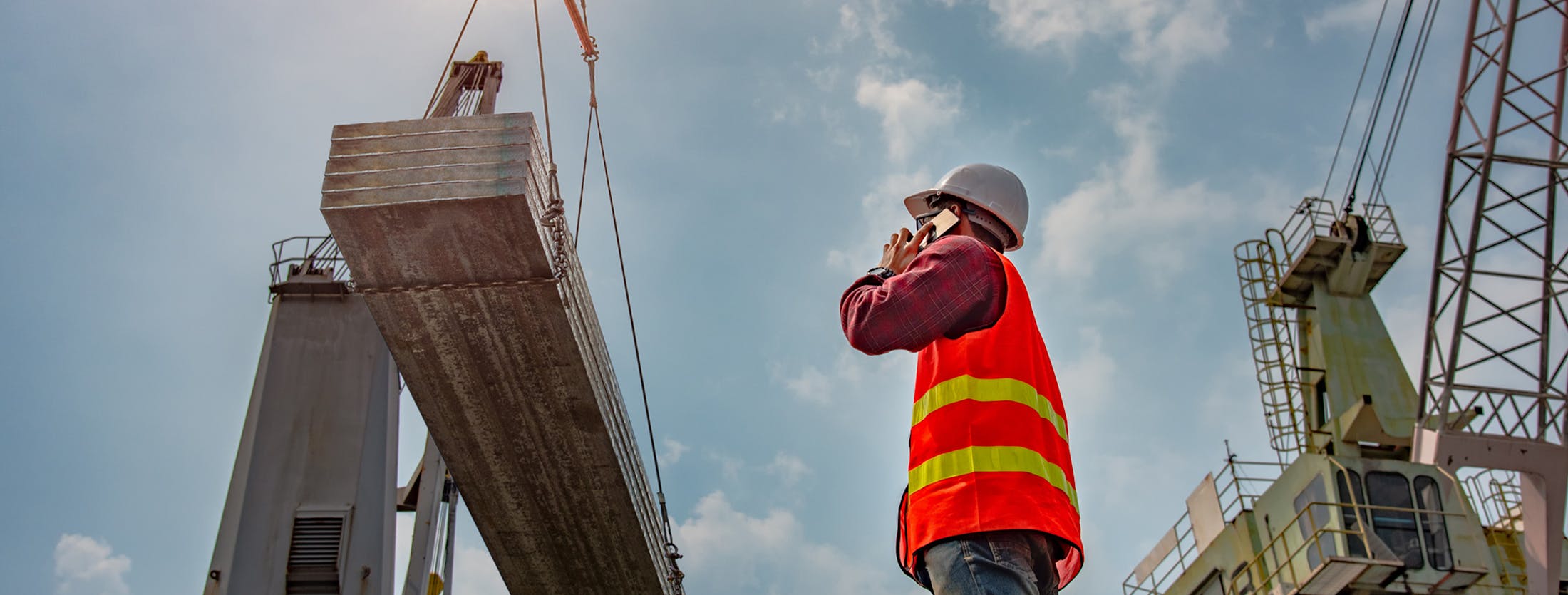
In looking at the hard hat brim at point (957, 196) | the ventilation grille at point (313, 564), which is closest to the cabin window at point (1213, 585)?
the ventilation grille at point (313, 564)

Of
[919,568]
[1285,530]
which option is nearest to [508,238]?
[919,568]

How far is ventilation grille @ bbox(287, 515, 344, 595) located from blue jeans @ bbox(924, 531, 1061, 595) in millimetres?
6507

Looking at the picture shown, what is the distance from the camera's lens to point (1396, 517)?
20.5m

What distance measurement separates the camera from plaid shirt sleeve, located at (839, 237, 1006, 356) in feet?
12.8

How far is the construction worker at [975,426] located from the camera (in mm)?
3648

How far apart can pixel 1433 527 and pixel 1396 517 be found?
1.80ft

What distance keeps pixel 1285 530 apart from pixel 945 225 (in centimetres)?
1800

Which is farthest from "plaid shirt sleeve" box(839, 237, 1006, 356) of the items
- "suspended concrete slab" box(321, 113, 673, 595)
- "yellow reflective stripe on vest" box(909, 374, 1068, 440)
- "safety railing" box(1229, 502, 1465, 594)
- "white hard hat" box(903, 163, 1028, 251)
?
"safety railing" box(1229, 502, 1465, 594)

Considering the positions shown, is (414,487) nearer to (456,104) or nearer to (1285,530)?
(456,104)

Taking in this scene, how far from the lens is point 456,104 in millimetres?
10133

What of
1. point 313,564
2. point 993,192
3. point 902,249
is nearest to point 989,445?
point 902,249

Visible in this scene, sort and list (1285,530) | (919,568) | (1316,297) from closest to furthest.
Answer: (919,568), (1285,530), (1316,297)

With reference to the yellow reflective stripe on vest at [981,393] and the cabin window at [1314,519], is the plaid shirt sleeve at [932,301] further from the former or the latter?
the cabin window at [1314,519]

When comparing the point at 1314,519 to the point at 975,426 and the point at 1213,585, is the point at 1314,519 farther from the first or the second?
the point at 975,426
